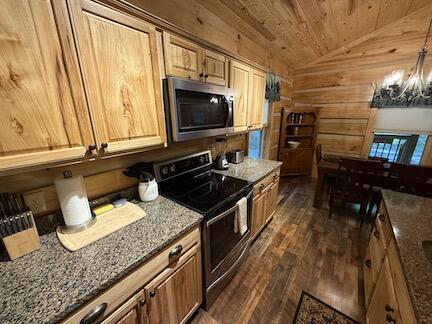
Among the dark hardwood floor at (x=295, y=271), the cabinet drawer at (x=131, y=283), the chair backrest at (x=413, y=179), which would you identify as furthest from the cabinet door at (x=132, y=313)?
the chair backrest at (x=413, y=179)

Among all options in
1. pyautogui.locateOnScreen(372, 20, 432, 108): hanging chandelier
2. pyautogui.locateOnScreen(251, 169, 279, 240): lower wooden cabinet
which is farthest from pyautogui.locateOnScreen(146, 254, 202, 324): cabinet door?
pyautogui.locateOnScreen(372, 20, 432, 108): hanging chandelier

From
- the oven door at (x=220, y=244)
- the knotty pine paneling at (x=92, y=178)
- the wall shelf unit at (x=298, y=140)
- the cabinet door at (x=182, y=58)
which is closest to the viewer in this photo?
the knotty pine paneling at (x=92, y=178)

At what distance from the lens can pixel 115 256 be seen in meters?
0.87

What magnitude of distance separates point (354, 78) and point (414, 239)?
3.76 metres

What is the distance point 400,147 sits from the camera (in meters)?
3.47

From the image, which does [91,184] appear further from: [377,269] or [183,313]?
[377,269]

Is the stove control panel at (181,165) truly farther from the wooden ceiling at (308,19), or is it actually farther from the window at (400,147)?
the window at (400,147)

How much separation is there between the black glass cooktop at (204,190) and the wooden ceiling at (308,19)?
67.4 inches

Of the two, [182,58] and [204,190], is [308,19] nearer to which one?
[182,58]

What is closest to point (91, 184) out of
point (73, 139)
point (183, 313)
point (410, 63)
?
point (73, 139)

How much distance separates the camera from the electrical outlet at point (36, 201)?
3.33ft

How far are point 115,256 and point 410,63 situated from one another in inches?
194

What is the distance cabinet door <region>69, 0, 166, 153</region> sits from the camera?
0.85m

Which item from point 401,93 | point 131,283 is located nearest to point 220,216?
point 131,283
